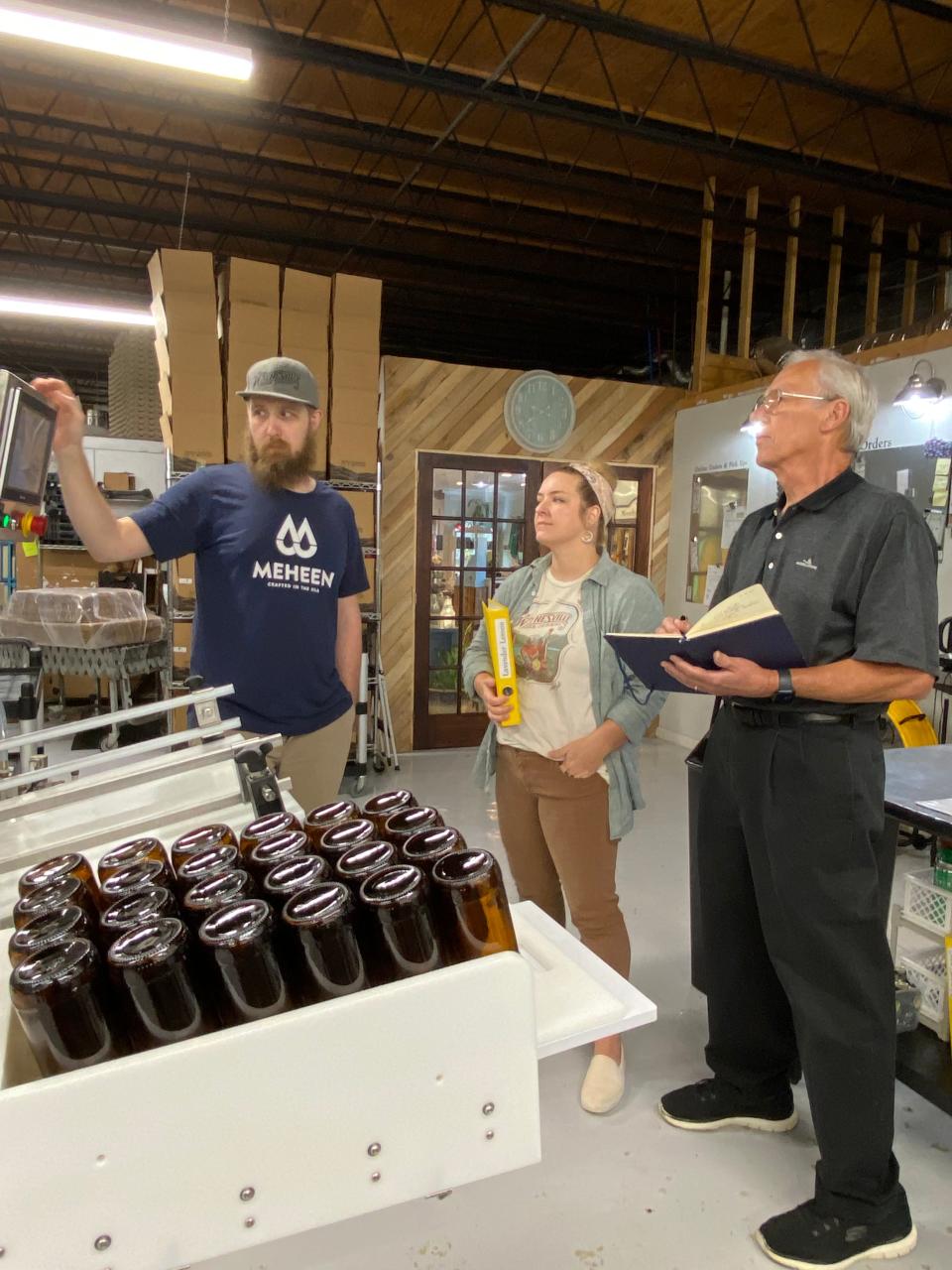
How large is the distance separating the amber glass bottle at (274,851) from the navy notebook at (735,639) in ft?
2.73

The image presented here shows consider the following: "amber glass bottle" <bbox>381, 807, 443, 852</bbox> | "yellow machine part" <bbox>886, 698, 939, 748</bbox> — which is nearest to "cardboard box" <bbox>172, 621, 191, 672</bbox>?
"yellow machine part" <bbox>886, 698, 939, 748</bbox>

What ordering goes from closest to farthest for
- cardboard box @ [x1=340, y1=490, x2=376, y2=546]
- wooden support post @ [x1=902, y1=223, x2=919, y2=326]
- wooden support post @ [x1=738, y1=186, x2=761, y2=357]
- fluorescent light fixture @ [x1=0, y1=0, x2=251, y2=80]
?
fluorescent light fixture @ [x1=0, y1=0, x2=251, y2=80] < cardboard box @ [x1=340, y1=490, x2=376, y2=546] < wooden support post @ [x1=738, y1=186, x2=761, y2=357] < wooden support post @ [x1=902, y1=223, x2=919, y2=326]

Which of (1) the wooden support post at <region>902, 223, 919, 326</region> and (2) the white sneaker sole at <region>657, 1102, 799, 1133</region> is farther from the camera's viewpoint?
(1) the wooden support post at <region>902, 223, 919, 326</region>

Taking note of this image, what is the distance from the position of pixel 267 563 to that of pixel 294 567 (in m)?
0.07

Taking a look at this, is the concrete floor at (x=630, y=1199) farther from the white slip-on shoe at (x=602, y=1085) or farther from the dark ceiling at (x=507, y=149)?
the dark ceiling at (x=507, y=149)

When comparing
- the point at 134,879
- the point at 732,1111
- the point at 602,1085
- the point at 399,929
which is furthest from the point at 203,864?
the point at 732,1111

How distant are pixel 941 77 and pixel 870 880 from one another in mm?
6051

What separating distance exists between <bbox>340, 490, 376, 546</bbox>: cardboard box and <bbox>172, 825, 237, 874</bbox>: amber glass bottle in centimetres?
430

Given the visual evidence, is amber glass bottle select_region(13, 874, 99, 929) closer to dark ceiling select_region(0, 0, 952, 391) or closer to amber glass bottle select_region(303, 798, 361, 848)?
amber glass bottle select_region(303, 798, 361, 848)

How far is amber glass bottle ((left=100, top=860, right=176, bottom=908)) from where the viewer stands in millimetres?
1008

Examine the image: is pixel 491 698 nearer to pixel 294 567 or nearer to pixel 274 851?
pixel 294 567

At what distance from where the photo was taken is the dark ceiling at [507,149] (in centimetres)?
489

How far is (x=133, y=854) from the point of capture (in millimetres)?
1174

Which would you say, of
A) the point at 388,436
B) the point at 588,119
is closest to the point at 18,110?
the point at 388,436
